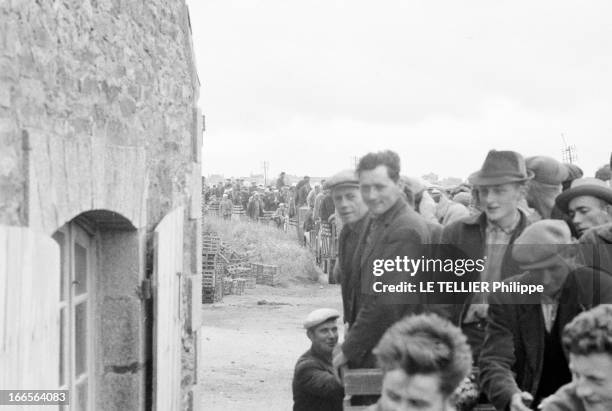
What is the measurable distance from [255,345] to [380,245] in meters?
7.26

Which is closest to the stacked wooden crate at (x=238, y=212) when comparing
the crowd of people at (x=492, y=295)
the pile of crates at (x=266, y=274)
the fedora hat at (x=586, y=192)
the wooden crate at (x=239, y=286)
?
the pile of crates at (x=266, y=274)

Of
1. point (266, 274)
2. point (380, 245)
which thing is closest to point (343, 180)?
point (380, 245)

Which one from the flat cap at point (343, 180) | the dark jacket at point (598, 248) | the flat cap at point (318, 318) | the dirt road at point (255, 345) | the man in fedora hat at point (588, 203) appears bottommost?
the dirt road at point (255, 345)

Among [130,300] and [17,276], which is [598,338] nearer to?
[17,276]

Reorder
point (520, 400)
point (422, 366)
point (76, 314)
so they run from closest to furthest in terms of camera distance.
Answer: point (422, 366), point (520, 400), point (76, 314)

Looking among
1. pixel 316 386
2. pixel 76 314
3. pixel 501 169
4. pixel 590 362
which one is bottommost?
pixel 316 386

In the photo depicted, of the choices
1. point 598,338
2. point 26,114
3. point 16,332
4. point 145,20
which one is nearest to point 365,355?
point 598,338

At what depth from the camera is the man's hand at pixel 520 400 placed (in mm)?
3596

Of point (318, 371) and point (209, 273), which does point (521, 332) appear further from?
point (209, 273)

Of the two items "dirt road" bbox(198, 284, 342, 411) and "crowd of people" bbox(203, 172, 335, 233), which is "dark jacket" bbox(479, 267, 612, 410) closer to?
"dirt road" bbox(198, 284, 342, 411)

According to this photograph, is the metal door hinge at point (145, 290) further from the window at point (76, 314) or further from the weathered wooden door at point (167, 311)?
the window at point (76, 314)

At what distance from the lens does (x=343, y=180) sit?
435 cm

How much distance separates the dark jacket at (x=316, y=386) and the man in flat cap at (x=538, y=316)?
975 mm

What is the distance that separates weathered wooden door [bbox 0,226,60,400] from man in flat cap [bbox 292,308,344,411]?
4.78ft
